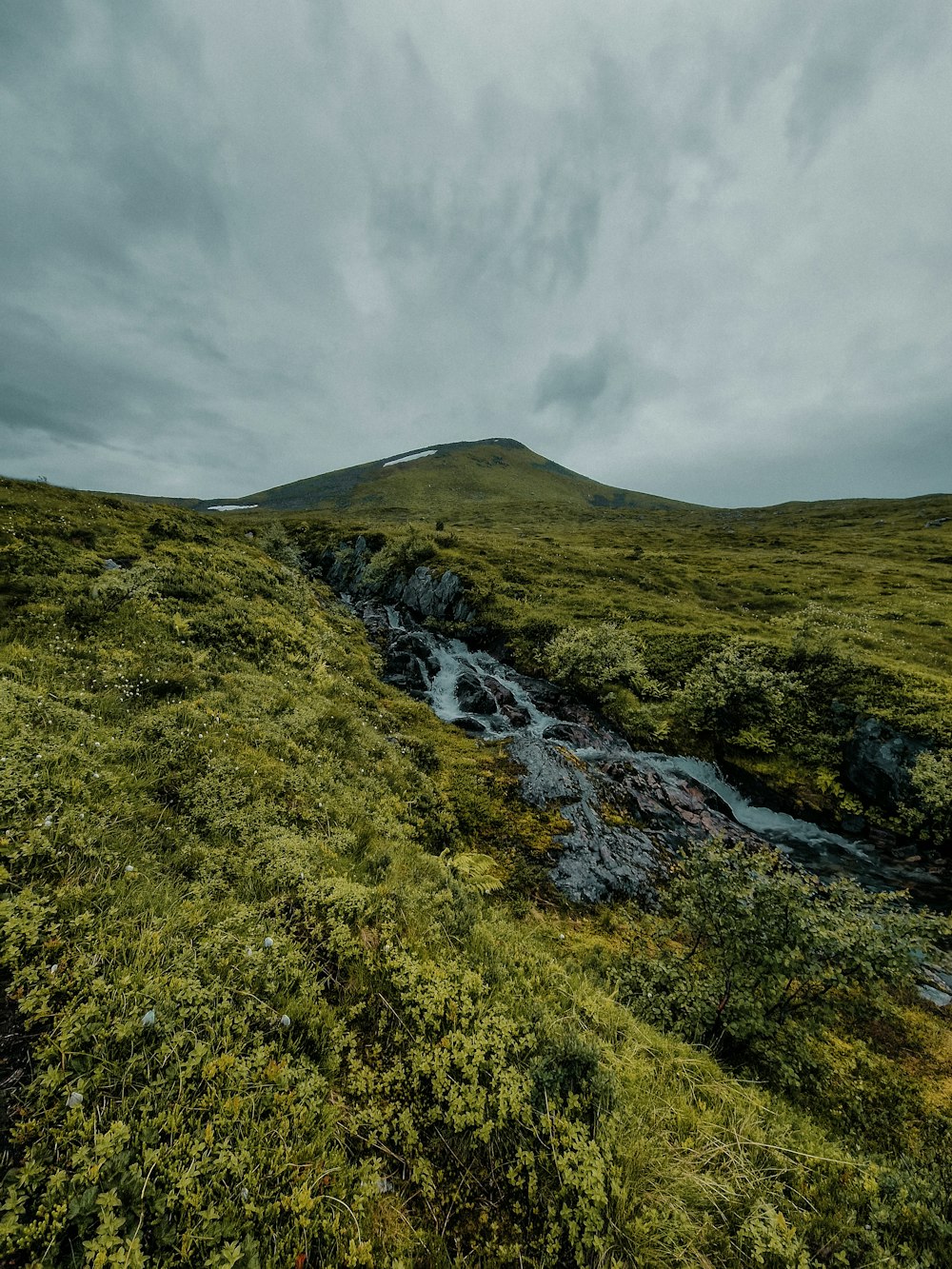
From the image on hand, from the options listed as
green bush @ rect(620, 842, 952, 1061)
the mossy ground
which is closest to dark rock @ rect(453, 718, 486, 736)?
the mossy ground

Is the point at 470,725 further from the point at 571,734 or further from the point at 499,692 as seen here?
the point at 571,734

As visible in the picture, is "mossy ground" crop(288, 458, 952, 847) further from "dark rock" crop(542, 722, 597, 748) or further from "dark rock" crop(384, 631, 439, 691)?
"dark rock" crop(384, 631, 439, 691)

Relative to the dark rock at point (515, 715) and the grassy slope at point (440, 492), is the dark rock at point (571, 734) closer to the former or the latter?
the dark rock at point (515, 715)

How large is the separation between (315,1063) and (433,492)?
158 metres

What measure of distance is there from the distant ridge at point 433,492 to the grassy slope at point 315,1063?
117041mm

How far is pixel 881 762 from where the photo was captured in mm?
19734

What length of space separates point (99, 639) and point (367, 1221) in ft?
45.3

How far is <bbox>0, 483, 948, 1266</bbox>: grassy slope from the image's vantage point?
379 cm

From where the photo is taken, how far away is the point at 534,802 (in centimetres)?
1543

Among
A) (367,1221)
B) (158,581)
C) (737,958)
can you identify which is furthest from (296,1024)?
(158,581)

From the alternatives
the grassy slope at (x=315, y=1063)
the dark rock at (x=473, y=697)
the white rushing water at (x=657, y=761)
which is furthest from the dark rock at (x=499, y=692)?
the grassy slope at (x=315, y=1063)

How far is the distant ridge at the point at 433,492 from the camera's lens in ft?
463

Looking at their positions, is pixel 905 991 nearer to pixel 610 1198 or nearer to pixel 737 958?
pixel 737 958

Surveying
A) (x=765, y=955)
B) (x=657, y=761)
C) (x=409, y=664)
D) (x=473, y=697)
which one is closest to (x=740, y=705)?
(x=657, y=761)
